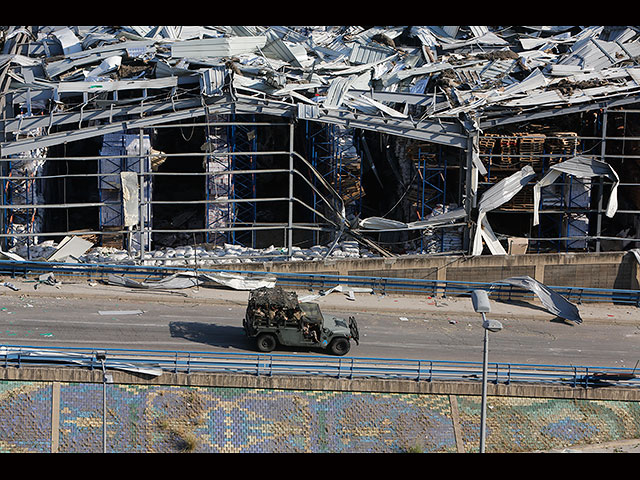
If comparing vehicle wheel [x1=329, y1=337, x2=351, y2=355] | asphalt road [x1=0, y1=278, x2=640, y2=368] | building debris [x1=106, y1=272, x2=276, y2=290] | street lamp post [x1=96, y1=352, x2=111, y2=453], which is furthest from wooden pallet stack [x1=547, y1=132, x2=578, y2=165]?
street lamp post [x1=96, y1=352, x2=111, y2=453]

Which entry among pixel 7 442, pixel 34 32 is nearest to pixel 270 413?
pixel 7 442

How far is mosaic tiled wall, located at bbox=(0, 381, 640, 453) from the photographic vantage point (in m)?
24.6

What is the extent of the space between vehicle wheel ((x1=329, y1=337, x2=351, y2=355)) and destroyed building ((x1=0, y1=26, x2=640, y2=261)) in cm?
1030

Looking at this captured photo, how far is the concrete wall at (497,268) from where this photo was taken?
1443 inches

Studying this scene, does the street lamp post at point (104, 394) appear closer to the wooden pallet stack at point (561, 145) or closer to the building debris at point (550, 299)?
the building debris at point (550, 299)

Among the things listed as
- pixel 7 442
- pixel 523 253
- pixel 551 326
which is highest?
pixel 523 253

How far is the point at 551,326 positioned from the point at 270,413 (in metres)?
13.4

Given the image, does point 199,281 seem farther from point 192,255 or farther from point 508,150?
point 508,150

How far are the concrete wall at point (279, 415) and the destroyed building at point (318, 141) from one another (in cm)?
1252

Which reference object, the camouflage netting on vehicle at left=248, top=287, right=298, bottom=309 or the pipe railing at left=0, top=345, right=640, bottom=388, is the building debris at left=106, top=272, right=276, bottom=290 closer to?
the camouflage netting on vehicle at left=248, top=287, right=298, bottom=309

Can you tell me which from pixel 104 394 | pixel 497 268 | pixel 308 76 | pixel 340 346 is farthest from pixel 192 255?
pixel 104 394

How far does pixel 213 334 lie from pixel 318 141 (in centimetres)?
1529

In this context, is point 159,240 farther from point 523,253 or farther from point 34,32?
point 523,253

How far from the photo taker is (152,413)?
81.8 feet
